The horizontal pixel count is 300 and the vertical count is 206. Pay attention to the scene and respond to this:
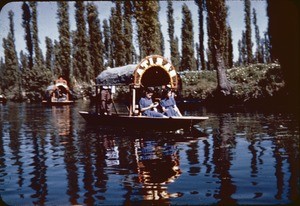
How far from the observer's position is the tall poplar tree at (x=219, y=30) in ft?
93.5

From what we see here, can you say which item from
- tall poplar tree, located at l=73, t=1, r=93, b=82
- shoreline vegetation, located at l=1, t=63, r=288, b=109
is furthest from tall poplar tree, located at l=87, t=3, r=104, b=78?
shoreline vegetation, located at l=1, t=63, r=288, b=109

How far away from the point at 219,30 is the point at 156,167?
2138 cm

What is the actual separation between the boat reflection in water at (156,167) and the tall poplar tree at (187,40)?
160 ft

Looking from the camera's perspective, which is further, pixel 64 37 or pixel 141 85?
pixel 64 37

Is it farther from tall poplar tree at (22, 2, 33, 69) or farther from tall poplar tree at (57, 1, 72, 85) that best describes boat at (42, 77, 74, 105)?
tall poplar tree at (22, 2, 33, 69)

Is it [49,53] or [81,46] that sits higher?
[49,53]

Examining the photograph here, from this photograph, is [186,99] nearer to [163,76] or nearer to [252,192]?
[163,76]

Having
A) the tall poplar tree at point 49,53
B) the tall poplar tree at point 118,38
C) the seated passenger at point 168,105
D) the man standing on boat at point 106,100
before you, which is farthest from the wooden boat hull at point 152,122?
the tall poplar tree at point 49,53

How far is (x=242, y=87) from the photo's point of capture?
29.6 m

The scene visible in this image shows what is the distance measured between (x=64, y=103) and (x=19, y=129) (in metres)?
24.3

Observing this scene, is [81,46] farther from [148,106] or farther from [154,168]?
[154,168]

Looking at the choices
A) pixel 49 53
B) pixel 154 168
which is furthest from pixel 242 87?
pixel 49 53

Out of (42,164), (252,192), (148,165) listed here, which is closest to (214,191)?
(252,192)

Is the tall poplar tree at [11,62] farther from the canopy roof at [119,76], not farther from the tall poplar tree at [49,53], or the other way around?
the canopy roof at [119,76]
